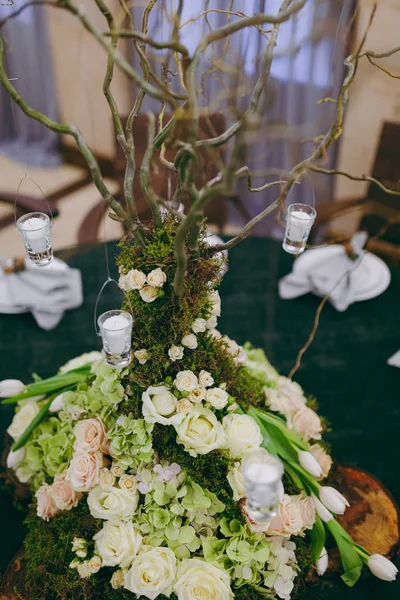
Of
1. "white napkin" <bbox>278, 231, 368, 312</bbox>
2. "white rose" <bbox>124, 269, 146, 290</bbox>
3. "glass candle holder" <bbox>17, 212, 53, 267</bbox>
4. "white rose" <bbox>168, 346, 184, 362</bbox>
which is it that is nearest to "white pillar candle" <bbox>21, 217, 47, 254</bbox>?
"glass candle holder" <bbox>17, 212, 53, 267</bbox>

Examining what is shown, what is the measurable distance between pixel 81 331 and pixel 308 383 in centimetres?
77

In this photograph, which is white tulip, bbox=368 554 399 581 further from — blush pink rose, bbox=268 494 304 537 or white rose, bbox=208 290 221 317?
white rose, bbox=208 290 221 317

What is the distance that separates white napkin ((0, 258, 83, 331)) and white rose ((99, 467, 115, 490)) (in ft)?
3.00

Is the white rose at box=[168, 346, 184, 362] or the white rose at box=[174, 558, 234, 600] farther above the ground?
the white rose at box=[168, 346, 184, 362]

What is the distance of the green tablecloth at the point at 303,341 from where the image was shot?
1795mm

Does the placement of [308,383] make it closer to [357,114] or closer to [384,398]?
[384,398]

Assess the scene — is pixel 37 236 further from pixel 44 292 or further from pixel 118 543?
pixel 44 292

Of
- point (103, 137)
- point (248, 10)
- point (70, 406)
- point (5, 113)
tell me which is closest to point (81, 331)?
point (70, 406)

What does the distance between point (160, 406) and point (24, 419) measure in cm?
46

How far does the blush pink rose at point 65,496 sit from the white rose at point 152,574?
7.9 inches

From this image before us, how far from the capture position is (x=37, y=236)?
127cm

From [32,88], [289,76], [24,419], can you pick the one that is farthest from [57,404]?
[32,88]

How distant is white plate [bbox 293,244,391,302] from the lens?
213 centimetres

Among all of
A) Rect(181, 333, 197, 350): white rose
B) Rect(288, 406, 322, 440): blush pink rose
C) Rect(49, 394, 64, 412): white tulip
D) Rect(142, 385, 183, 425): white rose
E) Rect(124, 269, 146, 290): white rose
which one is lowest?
Rect(288, 406, 322, 440): blush pink rose
